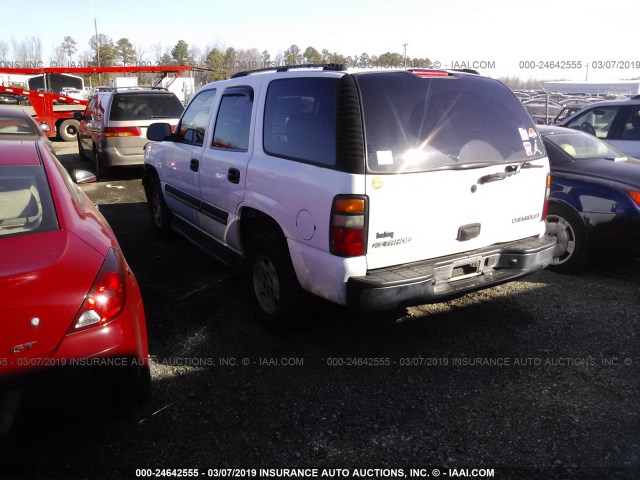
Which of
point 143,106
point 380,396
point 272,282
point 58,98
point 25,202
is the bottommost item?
point 380,396

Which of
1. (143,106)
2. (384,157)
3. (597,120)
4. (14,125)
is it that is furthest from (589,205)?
(143,106)

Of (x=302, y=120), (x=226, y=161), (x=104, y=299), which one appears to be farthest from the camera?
(x=226, y=161)

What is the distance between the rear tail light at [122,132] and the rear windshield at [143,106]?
0.21 m

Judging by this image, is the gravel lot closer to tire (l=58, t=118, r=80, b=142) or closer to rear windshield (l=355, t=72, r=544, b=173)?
rear windshield (l=355, t=72, r=544, b=173)

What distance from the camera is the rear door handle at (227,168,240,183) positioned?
3857 millimetres

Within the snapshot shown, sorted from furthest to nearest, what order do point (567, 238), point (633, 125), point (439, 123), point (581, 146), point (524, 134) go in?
point (633, 125)
point (581, 146)
point (567, 238)
point (524, 134)
point (439, 123)

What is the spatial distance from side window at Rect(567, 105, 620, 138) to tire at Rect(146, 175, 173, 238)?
5809 millimetres

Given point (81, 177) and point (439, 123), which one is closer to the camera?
point (439, 123)

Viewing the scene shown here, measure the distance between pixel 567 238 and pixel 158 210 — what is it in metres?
4.66

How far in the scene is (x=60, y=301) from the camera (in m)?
2.10

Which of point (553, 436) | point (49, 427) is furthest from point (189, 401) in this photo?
point (553, 436)

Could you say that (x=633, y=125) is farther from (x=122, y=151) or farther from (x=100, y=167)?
(x=100, y=167)

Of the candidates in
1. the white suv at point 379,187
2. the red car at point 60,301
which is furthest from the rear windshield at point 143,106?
the red car at point 60,301

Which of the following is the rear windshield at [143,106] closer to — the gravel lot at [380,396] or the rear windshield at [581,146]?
the gravel lot at [380,396]
